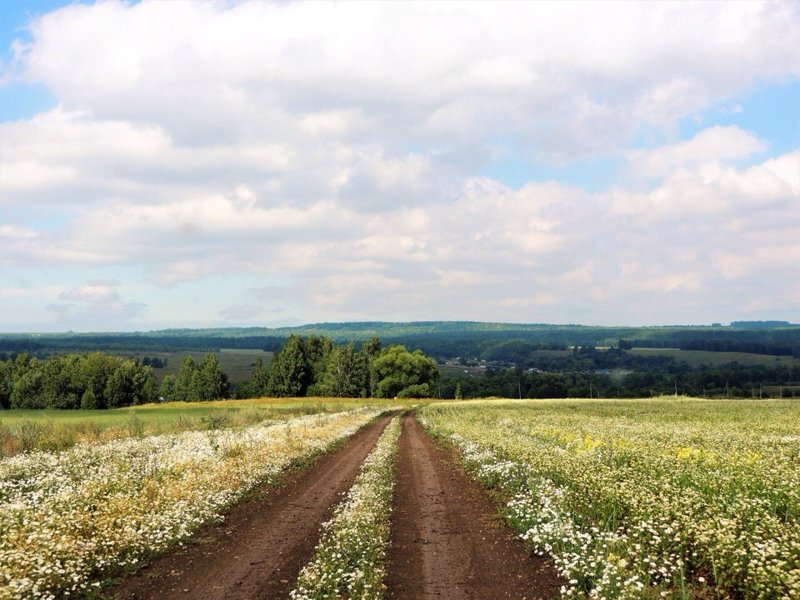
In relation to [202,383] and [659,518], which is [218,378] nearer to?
[202,383]

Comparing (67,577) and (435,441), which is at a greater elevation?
(67,577)

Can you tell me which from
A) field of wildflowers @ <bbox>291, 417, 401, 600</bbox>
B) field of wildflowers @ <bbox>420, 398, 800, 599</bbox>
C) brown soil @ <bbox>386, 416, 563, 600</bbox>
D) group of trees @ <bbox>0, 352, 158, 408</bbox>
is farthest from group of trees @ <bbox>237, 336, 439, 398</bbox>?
field of wildflowers @ <bbox>291, 417, 401, 600</bbox>

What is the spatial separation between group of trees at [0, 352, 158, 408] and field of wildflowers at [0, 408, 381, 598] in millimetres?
93523

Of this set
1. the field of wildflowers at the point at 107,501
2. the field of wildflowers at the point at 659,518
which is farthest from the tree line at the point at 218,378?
the field of wildflowers at the point at 659,518

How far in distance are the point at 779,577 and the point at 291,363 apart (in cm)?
11817

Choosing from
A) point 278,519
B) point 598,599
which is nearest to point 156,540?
point 278,519

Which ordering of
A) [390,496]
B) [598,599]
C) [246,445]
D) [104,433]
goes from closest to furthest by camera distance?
[598,599]
[390,496]
[246,445]
[104,433]

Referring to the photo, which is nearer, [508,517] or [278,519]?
[508,517]

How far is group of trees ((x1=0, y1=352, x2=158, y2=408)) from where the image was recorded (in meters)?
109

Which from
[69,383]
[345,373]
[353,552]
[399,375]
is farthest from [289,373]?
[353,552]

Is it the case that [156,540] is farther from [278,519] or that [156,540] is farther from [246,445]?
[246,445]

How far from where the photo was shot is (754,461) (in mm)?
14250

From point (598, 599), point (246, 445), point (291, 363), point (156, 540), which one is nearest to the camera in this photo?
point (598, 599)

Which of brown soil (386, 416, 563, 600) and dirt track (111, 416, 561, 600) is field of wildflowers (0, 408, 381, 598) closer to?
dirt track (111, 416, 561, 600)
